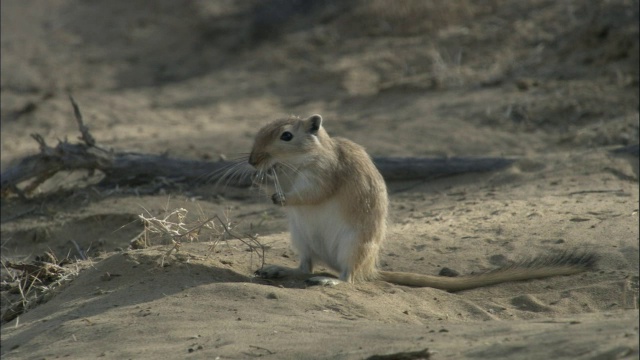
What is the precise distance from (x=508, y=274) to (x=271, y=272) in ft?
4.82

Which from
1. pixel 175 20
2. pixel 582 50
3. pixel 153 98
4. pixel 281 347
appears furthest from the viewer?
pixel 175 20

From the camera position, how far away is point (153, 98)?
1395cm

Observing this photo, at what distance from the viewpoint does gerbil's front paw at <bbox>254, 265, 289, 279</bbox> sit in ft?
20.6

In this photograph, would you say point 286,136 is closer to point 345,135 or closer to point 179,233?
point 179,233

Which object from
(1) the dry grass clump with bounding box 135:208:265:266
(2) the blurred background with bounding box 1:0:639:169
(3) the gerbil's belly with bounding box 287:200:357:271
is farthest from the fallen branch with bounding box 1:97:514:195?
(3) the gerbil's belly with bounding box 287:200:357:271

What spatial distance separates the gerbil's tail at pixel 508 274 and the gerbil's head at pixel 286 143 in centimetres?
91

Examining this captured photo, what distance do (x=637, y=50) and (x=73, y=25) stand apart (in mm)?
9273

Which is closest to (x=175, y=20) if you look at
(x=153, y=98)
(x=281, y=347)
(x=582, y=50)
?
(x=153, y=98)

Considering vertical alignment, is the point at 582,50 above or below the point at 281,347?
above

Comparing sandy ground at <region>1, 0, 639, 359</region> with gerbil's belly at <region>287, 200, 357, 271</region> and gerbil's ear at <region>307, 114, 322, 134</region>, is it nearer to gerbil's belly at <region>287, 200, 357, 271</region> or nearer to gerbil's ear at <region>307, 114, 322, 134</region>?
gerbil's belly at <region>287, 200, 357, 271</region>

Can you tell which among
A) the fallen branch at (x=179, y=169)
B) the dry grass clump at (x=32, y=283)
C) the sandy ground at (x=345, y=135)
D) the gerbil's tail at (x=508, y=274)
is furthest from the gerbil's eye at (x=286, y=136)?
the fallen branch at (x=179, y=169)

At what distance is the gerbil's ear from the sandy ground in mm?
877

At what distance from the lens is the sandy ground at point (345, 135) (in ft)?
17.4

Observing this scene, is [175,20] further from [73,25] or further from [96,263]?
[96,263]
